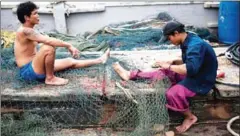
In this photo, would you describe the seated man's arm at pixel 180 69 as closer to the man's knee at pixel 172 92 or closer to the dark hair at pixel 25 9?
the man's knee at pixel 172 92

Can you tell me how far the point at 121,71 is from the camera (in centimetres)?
608

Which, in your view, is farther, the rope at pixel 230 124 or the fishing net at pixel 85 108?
the fishing net at pixel 85 108

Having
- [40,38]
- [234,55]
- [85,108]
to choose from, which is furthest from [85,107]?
[234,55]

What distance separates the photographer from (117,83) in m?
5.77

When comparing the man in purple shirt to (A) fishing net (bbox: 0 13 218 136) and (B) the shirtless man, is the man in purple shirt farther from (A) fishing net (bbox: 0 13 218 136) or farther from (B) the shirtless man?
(B) the shirtless man

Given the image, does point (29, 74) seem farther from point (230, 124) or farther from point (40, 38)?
point (230, 124)

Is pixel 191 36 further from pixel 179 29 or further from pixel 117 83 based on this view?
pixel 117 83

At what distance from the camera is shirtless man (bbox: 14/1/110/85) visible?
5.62 meters

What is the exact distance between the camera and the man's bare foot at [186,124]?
5.62 meters

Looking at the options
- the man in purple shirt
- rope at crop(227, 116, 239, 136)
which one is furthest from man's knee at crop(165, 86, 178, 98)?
rope at crop(227, 116, 239, 136)

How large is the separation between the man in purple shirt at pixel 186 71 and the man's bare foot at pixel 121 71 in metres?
0.26

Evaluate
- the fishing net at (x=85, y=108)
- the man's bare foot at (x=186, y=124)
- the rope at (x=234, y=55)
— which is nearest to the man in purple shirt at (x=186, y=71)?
the man's bare foot at (x=186, y=124)

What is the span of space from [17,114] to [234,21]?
16.7 feet

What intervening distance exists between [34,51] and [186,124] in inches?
101
